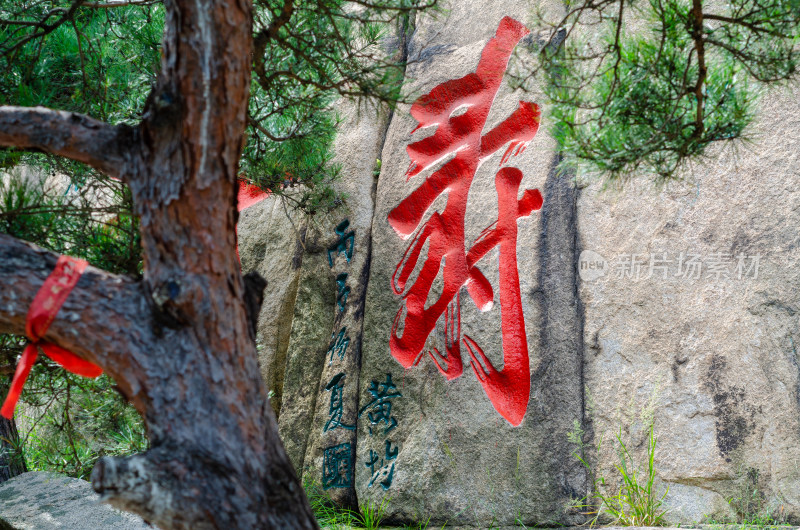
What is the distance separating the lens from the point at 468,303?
3.19m

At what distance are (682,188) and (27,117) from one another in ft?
8.34

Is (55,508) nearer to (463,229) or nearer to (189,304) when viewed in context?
(189,304)

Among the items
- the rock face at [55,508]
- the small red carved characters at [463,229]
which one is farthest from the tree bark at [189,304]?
the small red carved characters at [463,229]

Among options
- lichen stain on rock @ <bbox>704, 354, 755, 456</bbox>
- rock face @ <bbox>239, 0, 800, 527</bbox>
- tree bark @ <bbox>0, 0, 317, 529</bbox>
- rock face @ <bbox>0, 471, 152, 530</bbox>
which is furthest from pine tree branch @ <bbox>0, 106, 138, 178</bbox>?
lichen stain on rock @ <bbox>704, 354, 755, 456</bbox>

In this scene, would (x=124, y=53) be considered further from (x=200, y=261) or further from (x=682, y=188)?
(x=682, y=188)

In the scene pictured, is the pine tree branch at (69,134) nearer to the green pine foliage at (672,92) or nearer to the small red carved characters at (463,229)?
the green pine foliage at (672,92)

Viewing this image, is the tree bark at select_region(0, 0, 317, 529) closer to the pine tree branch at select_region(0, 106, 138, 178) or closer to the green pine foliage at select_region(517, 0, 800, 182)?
the pine tree branch at select_region(0, 106, 138, 178)

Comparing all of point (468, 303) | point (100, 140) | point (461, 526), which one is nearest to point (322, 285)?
point (468, 303)

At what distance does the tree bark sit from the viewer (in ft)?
3.89

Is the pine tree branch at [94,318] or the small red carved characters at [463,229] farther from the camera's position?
the small red carved characters at [463,229]

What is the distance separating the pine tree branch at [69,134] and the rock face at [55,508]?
5.57ft

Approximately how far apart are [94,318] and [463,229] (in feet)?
7.53

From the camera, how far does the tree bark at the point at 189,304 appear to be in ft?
3.89

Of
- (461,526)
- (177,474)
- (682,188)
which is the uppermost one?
(682,188)
